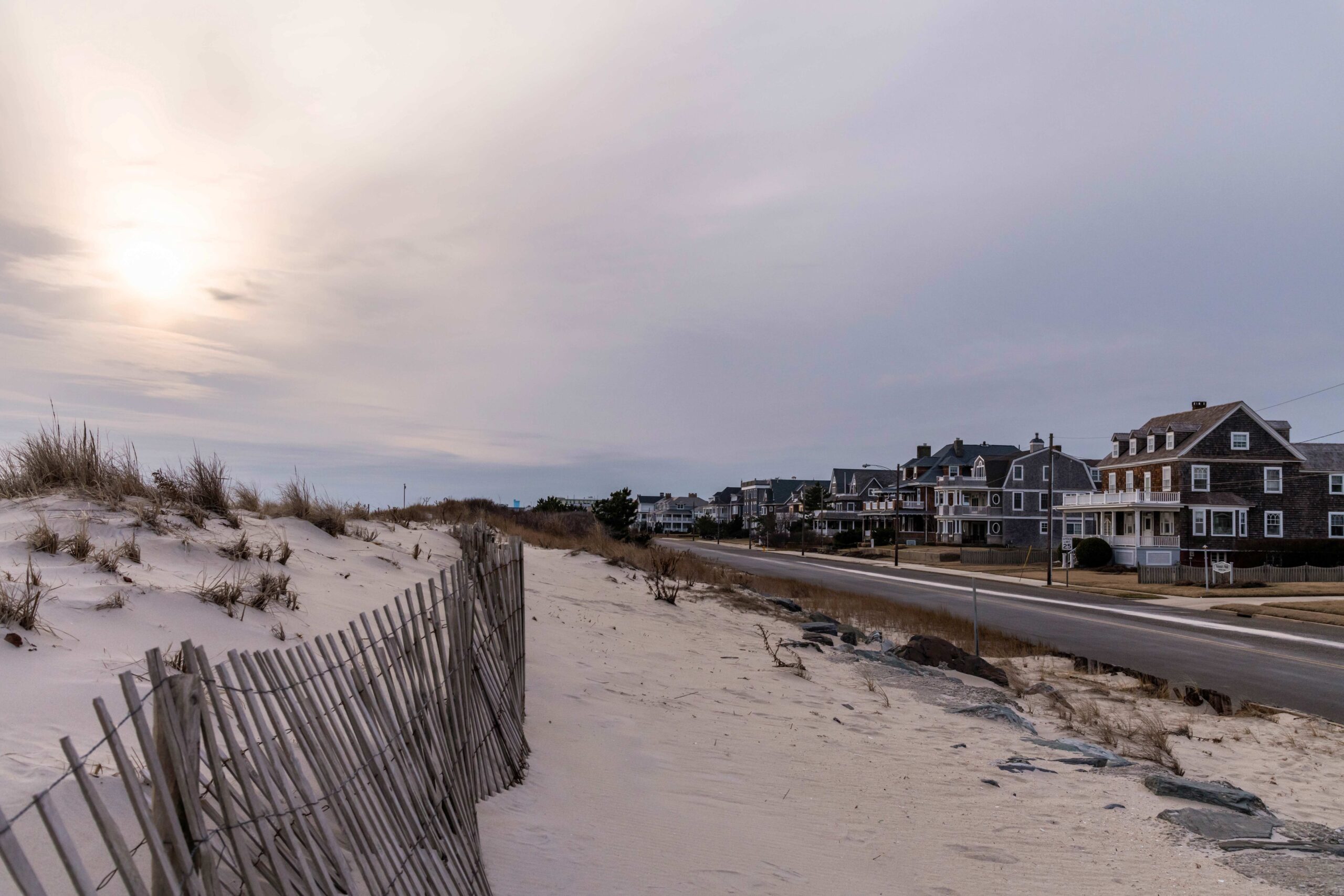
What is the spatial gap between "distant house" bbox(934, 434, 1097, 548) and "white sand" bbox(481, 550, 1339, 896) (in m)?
68.6

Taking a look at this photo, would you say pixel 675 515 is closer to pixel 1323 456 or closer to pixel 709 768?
pixel 1323 456

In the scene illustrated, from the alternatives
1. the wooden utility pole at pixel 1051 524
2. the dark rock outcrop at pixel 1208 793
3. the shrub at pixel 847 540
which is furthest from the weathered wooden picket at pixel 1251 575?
the dark rock outcrop at pixel 1208 793

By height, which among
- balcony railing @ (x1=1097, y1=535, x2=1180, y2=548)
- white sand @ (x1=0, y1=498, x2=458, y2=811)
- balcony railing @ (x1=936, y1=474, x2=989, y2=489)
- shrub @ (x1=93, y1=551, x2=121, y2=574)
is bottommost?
balcony railing @ (x1=1097, y1=535, x2=1180, y2=548)

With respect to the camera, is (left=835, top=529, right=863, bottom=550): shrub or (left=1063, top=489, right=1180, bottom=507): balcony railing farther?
(left=835, top=529, right=863, bottom=550): shrub

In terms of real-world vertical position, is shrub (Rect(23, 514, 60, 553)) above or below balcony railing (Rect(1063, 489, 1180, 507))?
below

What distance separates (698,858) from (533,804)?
1173 millimetres

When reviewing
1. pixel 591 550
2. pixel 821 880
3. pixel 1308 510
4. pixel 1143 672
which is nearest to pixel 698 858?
pixel 821 880

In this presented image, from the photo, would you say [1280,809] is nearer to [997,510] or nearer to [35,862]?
[35,862]

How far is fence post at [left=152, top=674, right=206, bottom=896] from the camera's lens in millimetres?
2330

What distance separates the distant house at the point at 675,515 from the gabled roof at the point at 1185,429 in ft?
375

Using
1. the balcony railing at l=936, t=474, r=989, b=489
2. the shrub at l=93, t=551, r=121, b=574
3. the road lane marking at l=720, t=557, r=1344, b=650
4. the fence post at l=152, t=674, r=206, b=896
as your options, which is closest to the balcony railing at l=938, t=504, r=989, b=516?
the balcony railing at l=936, t=474, r=989, b=489

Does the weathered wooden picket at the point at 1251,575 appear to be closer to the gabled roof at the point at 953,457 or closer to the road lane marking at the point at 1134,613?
the road lane marking at the point at 1134,613

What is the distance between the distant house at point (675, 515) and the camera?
170750mm

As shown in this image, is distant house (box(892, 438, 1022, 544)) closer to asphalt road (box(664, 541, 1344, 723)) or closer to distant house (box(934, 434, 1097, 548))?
distant house (box(934, 434, 1097, 548))
